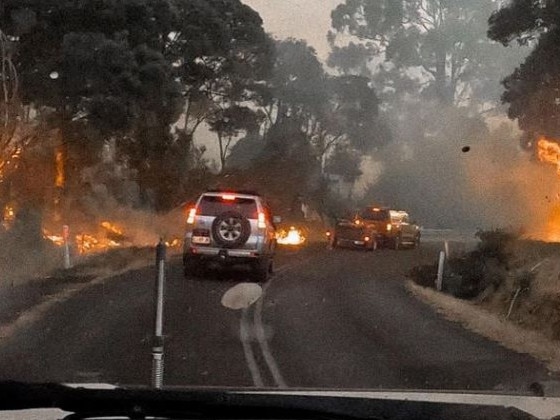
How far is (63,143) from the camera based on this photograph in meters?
33.0

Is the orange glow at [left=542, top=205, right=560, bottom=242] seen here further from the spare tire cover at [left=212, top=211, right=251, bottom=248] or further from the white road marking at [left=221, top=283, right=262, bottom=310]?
the white road marking at [left=221, top=283, right=262, bottom=310]

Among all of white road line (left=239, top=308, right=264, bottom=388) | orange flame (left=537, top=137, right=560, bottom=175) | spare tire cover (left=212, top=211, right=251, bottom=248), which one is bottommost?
white road line (left=239, top=308, right=264, bottom=388)

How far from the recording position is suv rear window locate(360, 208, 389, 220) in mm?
36906

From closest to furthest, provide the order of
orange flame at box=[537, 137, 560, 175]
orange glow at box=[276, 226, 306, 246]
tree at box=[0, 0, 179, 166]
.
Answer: tree at box=[0, 0, 179, 166]
orange flame at box=[537, 137, 560, 175]
orange glow at box=[276, 226, 306, 246]

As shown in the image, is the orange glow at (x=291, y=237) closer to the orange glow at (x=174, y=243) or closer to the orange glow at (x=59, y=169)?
the orange glow at (x=174, y=243)

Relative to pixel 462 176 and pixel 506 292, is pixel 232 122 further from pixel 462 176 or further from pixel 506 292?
pixel 506 292

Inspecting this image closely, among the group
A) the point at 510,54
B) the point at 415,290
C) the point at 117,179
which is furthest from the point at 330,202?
the point at 415,290

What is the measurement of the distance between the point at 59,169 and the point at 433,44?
71.7 ft

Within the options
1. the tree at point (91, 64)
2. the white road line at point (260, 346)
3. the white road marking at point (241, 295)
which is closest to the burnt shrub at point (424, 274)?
the white road marking at point (241, 295)

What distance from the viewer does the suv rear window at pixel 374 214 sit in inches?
1453

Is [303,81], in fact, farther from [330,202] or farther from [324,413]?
[324,413]

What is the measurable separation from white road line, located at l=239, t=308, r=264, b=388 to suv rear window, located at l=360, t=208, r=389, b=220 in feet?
67.4

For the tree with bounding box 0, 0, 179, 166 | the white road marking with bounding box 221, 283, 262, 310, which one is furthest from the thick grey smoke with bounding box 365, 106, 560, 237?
the white road marking with bounding box 221, 283, 262, 310

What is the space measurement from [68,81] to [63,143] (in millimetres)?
2323
